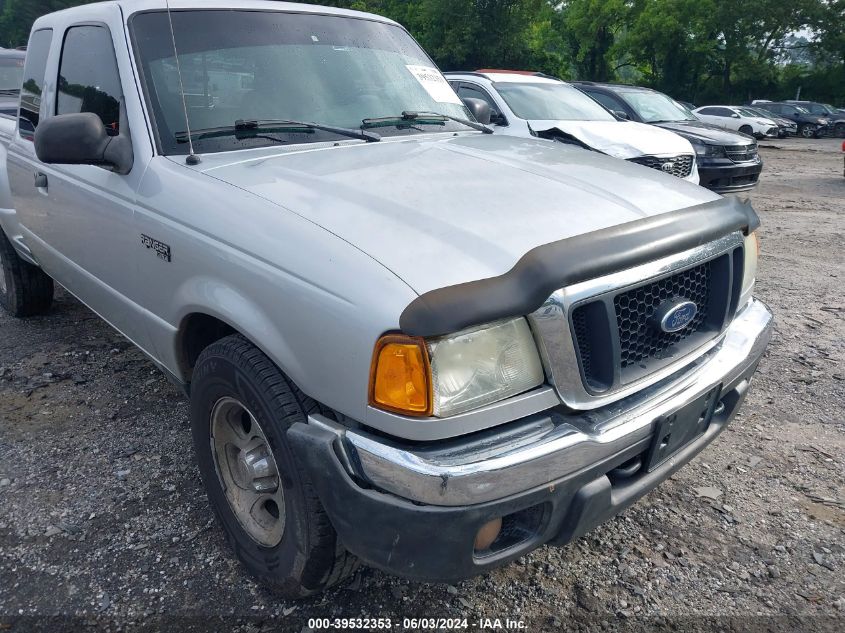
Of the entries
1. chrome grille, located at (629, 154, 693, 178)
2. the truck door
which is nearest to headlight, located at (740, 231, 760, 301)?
the truck door

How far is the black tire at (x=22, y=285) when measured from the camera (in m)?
4.59

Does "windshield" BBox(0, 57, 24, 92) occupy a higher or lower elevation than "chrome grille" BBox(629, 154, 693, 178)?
higher

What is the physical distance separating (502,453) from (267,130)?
5.63 feet

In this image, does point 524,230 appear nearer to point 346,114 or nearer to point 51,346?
point 346,114

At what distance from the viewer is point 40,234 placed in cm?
366

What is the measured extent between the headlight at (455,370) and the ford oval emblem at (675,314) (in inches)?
18.0

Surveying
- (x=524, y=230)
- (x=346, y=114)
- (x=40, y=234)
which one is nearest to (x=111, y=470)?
(x=40, y=234)

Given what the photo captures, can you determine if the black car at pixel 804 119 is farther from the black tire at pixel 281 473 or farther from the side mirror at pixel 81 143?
the black tire at pixel 281 473

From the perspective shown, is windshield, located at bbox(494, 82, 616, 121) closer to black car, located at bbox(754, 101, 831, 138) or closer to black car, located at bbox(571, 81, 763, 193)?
black car, located at bbox(571, 81, 763, 193)

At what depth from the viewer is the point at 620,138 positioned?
7520 millimetres

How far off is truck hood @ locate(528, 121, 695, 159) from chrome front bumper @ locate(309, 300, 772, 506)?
19.2 feet

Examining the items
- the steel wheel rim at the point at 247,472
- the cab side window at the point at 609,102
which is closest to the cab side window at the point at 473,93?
the cab side window at the point at 609,102

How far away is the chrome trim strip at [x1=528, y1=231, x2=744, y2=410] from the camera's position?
5.55 ft

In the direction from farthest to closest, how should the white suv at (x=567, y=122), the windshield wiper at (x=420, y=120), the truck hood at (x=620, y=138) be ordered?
1. the white suv at (x=567, y=122)
2. the truck hood at (x=620, y=138)
3. the windshield wiper at (x=420, y=120)
